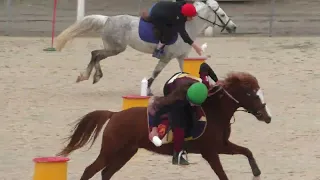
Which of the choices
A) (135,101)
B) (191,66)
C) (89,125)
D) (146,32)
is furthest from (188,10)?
(89,125)

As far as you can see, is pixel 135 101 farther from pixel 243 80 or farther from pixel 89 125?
pixel 243 80

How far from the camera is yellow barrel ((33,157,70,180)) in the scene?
283 inches

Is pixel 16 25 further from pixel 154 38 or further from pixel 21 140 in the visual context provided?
pixel 21 140

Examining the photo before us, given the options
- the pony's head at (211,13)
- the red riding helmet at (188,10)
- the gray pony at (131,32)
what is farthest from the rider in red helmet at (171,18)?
the pony's head at (211,13)

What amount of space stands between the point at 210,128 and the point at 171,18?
17.0 feet

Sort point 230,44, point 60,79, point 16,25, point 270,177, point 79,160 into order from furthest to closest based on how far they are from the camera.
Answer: point 16,25
point 230,44
point 60,79
point 79,160
point 270,177

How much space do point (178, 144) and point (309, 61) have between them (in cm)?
996

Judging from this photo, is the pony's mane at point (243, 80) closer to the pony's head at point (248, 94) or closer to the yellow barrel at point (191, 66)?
the pony's head at point (248, 94)

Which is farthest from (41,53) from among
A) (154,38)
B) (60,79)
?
(154,38)

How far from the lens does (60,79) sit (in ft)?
49.9

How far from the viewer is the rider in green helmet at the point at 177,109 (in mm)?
7207

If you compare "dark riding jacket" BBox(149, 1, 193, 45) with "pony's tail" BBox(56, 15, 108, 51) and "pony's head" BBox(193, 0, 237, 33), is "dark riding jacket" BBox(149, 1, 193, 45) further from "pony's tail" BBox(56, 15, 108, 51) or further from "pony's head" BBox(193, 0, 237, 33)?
"pony's tail" BBox(56, 15, 108, 51)

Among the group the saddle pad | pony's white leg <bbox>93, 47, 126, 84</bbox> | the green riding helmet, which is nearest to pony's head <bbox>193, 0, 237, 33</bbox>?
the saddle pad

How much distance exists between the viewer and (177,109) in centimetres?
727
